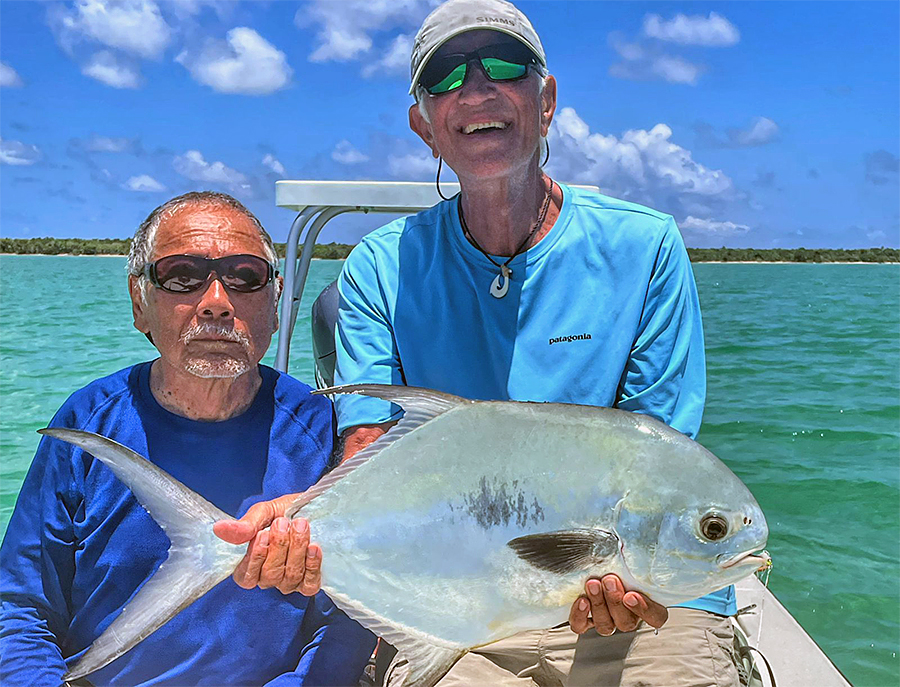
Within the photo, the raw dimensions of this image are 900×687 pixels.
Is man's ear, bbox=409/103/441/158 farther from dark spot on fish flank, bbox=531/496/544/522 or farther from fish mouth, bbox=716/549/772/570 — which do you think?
fish mouth, bbox=716/549/772/570

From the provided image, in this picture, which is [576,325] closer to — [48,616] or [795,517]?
[48,616]

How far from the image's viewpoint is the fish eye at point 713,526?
5.43ft

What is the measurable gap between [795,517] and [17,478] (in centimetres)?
887

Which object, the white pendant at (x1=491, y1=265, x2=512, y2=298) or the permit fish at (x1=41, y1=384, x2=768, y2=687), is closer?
the permit fish at (x1=41, y1=384, x2=768, y2=687)

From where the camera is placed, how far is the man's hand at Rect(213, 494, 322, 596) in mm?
1776

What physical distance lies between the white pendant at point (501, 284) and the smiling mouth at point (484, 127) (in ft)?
1.27

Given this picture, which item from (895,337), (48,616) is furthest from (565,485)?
(895,337)

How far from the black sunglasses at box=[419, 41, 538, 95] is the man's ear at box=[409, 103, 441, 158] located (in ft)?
0.60

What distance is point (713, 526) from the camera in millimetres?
1658

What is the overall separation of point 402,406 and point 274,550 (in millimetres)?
410

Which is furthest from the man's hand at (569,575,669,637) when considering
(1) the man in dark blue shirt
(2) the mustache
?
(2) the mustache

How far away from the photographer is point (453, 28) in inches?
93.1

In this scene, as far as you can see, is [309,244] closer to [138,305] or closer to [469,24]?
[138,305]

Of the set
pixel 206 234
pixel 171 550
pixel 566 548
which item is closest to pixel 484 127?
pixel 206 234
